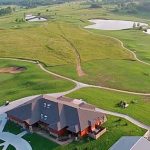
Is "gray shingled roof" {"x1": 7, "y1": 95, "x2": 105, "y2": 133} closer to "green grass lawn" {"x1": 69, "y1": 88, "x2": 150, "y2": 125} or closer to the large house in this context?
the large house

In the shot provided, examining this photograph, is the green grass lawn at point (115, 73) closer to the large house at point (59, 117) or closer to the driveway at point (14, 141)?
Result: the large house at point (59, 117)

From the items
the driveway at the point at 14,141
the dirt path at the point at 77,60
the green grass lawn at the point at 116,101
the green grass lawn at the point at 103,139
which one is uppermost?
the dirt path at the point at 77,60

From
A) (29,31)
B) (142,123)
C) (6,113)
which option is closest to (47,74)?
(6,113)

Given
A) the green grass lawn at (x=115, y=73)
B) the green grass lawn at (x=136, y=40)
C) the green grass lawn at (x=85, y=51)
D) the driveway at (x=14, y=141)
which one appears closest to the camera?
the driveway at (x=14, y=141)

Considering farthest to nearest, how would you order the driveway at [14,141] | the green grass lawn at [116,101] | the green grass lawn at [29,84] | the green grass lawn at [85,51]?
the green grass lawn at [85,51]
the green grass lawn at [29,84]
the green grass lawn at [116,101]
the driveway at [14,141]

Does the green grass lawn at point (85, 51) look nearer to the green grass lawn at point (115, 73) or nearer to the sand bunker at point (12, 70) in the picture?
the green grass lawn at point (115, 73)

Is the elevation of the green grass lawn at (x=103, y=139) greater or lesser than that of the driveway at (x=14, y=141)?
greater

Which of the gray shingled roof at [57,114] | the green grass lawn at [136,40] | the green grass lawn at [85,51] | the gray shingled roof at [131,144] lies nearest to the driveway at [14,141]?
the gray shingled roof at [57,114]

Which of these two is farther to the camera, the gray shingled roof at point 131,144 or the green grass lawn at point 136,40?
the green grass lawn at point 136,40

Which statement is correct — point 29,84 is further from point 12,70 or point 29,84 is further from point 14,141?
point 14,141

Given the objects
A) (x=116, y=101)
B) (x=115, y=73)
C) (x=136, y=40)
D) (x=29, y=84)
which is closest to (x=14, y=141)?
(x=116, y=101)
